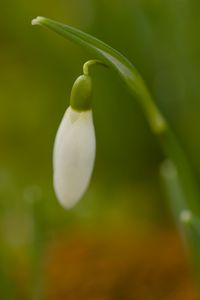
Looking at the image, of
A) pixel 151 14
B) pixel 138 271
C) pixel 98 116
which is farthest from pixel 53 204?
pixel 151 14

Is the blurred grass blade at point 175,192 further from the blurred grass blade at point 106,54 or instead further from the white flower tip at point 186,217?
the blurred grass blade at point 106,54

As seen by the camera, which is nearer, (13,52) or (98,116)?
(98,116)

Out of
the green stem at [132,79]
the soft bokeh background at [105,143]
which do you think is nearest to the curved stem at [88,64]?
the green stem at [132,79]

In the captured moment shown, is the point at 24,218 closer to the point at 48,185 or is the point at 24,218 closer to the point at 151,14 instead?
the point at 48,185

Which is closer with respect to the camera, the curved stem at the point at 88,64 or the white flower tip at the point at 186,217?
the curved stem at the point at 88,64

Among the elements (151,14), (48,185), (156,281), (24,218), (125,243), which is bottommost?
(156,281)

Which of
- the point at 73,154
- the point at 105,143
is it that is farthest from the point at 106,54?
the point at 105,143

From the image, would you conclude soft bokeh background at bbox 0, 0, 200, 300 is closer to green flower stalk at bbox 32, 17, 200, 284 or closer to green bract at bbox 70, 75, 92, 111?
green flower stalk at bbox 32, 17, 200, 284

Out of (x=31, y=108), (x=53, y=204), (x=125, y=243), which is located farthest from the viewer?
(x=31, y=108)
